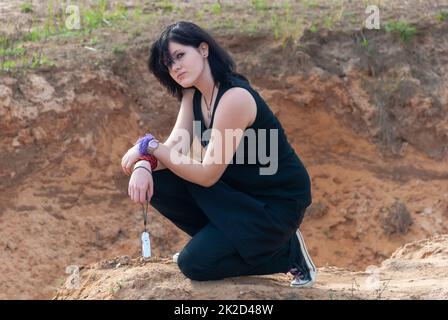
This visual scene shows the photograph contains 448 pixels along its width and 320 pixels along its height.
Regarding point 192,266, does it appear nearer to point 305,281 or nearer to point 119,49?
point 305,281

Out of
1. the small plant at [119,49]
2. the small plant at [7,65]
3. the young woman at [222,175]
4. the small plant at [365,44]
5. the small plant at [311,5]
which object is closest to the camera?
the young woman at [222,175]

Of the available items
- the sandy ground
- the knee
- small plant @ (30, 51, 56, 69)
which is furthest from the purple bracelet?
small plant @ (30, 51, 56, 69)

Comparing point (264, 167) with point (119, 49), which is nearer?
point (264, 167)

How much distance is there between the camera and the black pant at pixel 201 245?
156 inches

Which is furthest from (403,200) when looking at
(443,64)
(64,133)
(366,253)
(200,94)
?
(200,94)

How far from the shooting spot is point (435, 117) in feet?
24.9

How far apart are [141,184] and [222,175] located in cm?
38

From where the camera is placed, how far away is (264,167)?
4.07m

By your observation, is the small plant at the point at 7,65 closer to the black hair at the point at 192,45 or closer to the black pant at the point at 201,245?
the black hair at the point at 192,45

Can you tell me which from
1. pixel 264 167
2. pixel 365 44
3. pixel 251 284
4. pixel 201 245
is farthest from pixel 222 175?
pixel 365 44

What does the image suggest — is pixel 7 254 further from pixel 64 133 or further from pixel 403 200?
pixel 403 200

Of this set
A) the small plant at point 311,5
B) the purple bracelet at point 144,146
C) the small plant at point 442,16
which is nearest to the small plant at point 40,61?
the small plant at point 311,5

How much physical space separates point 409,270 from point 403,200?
2307 mm

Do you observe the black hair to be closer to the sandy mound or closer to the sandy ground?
the sandy mound
